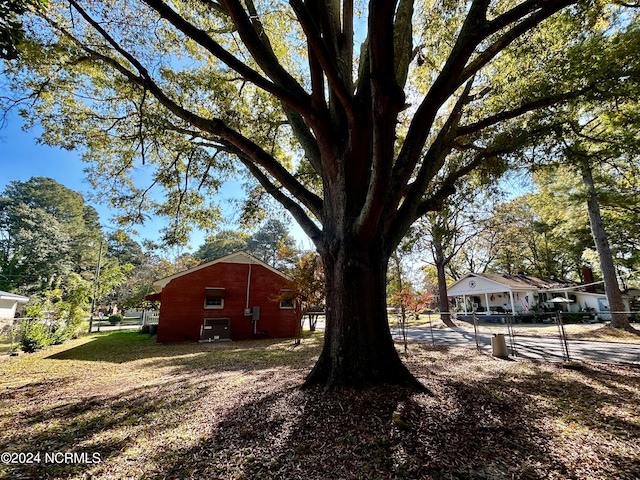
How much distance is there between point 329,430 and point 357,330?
1.45m

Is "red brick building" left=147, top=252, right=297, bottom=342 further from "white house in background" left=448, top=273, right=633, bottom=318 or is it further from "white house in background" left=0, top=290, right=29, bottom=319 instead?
"white house in background" left=448, top=273, right=633, bottom=318

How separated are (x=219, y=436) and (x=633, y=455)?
4194 mm

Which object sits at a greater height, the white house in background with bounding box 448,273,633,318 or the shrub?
the white house in background with bounding box 448,273,633,318

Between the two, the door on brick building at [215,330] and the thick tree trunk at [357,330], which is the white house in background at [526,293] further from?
the thick tree trunk at [357,330]

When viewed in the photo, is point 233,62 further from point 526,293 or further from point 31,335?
point 526,293

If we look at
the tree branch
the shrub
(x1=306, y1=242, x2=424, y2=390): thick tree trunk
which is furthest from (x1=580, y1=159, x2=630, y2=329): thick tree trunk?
the shrub

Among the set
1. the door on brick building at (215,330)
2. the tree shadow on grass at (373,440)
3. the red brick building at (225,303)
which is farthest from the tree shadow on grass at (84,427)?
the door on brick building at (215,330)

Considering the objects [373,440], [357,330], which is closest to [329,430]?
[373,440]

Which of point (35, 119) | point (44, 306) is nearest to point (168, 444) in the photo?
point (35, 119)

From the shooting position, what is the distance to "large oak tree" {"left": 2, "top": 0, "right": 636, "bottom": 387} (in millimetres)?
3854

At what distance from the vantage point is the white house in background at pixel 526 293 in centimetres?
2592

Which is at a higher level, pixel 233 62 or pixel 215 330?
pixel 233 62

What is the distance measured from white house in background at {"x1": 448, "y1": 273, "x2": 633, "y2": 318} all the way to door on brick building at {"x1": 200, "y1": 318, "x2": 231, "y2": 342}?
67.6 ft

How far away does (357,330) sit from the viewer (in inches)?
172
